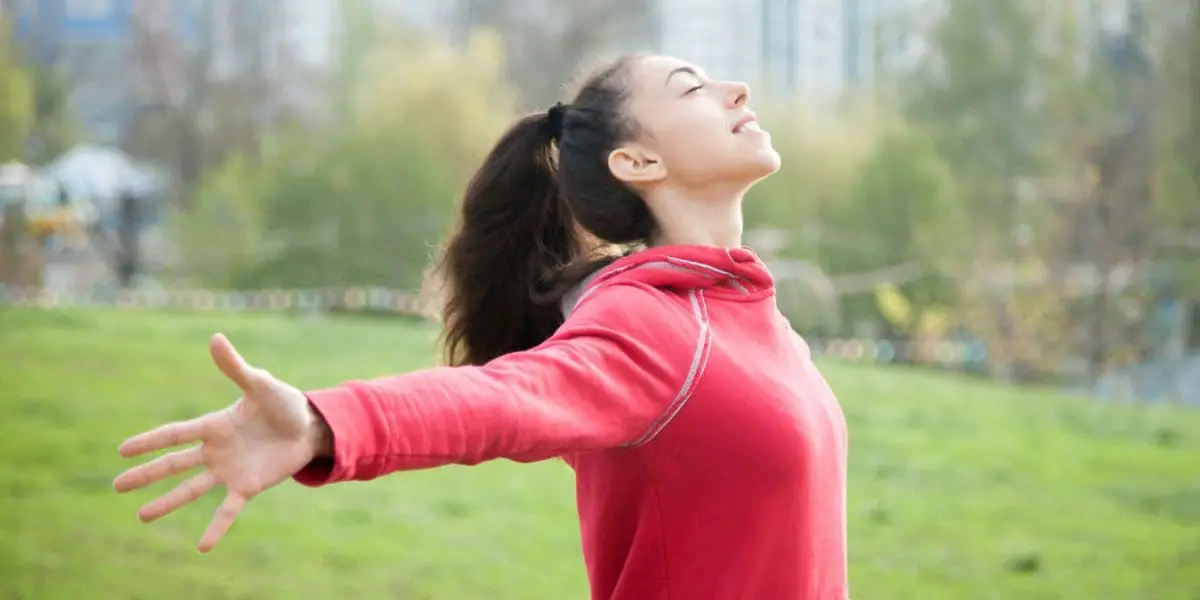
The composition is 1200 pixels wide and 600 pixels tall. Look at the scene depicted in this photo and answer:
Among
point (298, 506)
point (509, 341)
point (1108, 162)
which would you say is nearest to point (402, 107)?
point (1108, 162)

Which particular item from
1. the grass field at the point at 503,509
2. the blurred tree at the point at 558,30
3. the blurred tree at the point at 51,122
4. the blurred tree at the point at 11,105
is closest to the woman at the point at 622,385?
the grass field at the point at 503,509

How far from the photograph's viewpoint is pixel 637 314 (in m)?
1.24

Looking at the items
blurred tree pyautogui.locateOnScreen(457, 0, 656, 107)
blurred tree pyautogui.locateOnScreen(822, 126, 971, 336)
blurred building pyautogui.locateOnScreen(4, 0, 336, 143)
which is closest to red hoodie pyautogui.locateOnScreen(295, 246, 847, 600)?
blurred tree pyautogui.locateOnScreen(822, 126, 971, 336)

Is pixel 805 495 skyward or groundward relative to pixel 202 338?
skyward

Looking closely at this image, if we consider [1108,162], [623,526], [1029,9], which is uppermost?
[623,526]

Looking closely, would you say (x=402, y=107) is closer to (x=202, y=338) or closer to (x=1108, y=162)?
(x=202, y=338)

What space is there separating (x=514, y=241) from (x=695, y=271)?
0.30m

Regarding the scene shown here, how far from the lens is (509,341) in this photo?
1584mm

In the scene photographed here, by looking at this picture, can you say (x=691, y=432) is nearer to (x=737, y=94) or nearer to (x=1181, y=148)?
(x=737, y=94)

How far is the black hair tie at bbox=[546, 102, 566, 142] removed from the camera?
1577 millimetres

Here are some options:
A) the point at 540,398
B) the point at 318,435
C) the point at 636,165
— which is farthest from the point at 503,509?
the point at 318,435

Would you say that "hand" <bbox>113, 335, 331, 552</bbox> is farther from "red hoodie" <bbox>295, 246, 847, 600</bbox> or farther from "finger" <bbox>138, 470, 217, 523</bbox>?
"red hoodie" <bbox>295, 246, 847, 600</bbox>

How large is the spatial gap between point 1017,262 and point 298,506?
5.95m

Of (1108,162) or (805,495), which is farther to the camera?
(1108,162)
